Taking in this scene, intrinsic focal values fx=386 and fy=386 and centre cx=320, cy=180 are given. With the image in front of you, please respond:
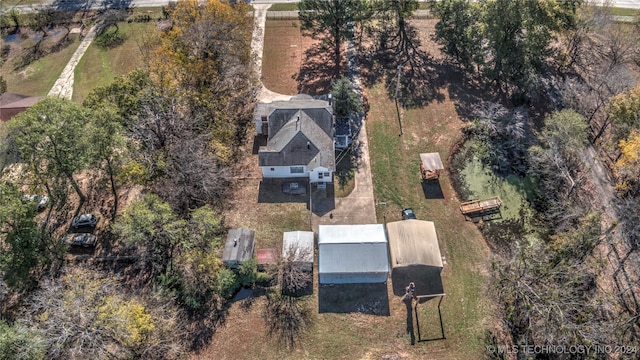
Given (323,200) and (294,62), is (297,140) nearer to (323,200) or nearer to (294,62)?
(323,200)

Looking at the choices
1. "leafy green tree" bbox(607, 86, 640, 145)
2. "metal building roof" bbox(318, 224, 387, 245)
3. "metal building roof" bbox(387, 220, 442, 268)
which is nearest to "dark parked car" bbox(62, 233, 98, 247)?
"metal building roof" bbox(318, 224, 387, 245)

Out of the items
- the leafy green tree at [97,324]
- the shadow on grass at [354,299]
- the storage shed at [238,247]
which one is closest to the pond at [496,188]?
the shadow on grass at [354,299]

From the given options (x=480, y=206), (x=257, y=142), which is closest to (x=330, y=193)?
(x=257, y=142)

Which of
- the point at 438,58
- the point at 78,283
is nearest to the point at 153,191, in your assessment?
the point at 78,283

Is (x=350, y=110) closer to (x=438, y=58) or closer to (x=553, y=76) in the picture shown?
(x=438, y=58)

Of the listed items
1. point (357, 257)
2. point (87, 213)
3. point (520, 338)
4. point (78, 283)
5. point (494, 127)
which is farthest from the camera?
point (494, 127)

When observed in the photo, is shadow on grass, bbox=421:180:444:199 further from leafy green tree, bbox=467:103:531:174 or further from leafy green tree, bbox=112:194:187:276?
leafy green tree, bbox=112:194:187:276

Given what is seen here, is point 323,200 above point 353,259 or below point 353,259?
above
